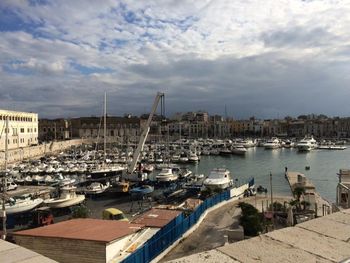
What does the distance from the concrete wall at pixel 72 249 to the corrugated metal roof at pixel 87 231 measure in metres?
0.13

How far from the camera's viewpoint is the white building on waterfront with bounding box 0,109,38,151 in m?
60.6

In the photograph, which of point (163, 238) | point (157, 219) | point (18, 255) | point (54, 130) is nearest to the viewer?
point (18, 255)

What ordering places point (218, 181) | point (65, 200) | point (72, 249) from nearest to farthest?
1. point (72, 249)
2. point (65, 200)
3. point (218, 181)

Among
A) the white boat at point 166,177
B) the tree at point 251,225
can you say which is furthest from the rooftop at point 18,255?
the white boat at point 166,177

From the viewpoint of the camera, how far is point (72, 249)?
989cm

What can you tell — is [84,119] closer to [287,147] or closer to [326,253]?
[287,147]

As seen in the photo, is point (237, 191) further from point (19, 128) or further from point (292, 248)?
point (19, 128)

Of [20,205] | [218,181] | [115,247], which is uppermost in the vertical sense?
[115,247]

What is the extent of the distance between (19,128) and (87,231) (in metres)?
61.5

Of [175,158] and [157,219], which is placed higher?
[157,219]

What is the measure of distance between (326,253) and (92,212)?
19.8 metres

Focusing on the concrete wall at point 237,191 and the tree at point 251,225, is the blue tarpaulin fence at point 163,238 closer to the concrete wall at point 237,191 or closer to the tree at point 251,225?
the tree at point 251,225

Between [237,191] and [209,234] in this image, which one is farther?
[237,191]

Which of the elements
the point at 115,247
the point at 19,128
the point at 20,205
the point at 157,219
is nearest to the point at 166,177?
the point at 20,205
